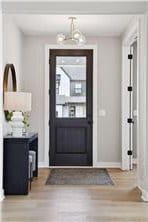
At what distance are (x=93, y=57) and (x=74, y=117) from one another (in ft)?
4.19

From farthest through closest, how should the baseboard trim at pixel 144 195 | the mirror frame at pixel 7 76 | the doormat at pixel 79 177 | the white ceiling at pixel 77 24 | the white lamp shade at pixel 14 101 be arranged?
the white ceiling at pixel 77 24 → the doormat at pixel 79 177 → the mirror frame at pixel 7 76 → the white lamp shade at pixel 14 101 → the baseboard trim at pixel 144 195

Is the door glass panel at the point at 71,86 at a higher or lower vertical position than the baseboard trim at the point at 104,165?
higher

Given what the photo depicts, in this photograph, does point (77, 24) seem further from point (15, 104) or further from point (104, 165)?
point (104, 165)

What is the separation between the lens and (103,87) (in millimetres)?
7918

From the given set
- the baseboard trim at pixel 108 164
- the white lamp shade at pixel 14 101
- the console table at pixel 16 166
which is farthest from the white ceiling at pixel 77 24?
the baseboard trim at pixel 108 164

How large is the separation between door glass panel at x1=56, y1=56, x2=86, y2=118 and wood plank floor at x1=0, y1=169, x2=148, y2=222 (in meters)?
2.16

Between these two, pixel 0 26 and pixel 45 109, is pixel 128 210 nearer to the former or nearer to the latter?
pixel 0 26

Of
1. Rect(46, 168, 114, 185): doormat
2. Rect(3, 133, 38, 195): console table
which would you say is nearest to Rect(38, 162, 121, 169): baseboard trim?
Rect(46, 168, 114, 185): doormat

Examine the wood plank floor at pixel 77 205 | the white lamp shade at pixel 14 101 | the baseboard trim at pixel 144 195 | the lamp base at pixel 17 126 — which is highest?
the white lamp shade at pixel 14 101

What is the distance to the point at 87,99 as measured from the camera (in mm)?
7934

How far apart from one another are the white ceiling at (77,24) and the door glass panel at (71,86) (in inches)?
23.7

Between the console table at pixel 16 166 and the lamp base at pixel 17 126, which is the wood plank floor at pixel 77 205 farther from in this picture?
the lamp base at pixel 17 126

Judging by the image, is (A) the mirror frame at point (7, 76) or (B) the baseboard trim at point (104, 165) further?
(B) the baseboard trim at point (104, 165)

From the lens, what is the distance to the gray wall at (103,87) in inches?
311
